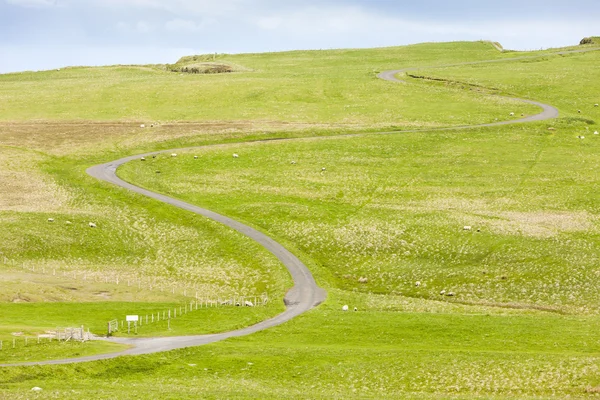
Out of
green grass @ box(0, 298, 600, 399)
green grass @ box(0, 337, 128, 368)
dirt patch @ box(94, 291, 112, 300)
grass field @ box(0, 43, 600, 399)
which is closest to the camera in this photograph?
green grass @ box(0, 298, 600, 399)

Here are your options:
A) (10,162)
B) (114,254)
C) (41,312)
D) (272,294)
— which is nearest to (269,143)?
(10,162)

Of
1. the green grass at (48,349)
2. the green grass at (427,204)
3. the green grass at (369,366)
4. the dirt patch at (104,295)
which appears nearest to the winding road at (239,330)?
the green grass at (48,349)

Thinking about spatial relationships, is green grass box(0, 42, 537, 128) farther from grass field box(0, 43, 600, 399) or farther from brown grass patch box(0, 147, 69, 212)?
brown grass patch box(0, 147, 69, 212)

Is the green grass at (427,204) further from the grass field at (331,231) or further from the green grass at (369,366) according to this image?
the green grass at (369,366)

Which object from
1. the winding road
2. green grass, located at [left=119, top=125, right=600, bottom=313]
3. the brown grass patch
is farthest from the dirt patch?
the brown grass patch

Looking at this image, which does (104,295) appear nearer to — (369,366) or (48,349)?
(48,349)

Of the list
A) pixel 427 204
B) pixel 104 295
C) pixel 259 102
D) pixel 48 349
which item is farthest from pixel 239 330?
pixel 259 102

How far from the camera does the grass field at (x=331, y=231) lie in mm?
49188

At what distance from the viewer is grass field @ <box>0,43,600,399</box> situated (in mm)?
49188

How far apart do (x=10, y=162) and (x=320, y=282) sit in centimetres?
6569

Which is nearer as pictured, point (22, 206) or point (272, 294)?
point (272, 294)

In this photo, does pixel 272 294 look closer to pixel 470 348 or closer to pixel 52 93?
pixel 470 348

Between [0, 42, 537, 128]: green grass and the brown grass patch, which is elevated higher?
[0, 42, 537, 128]: green grass

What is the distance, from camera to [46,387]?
43.7 m
